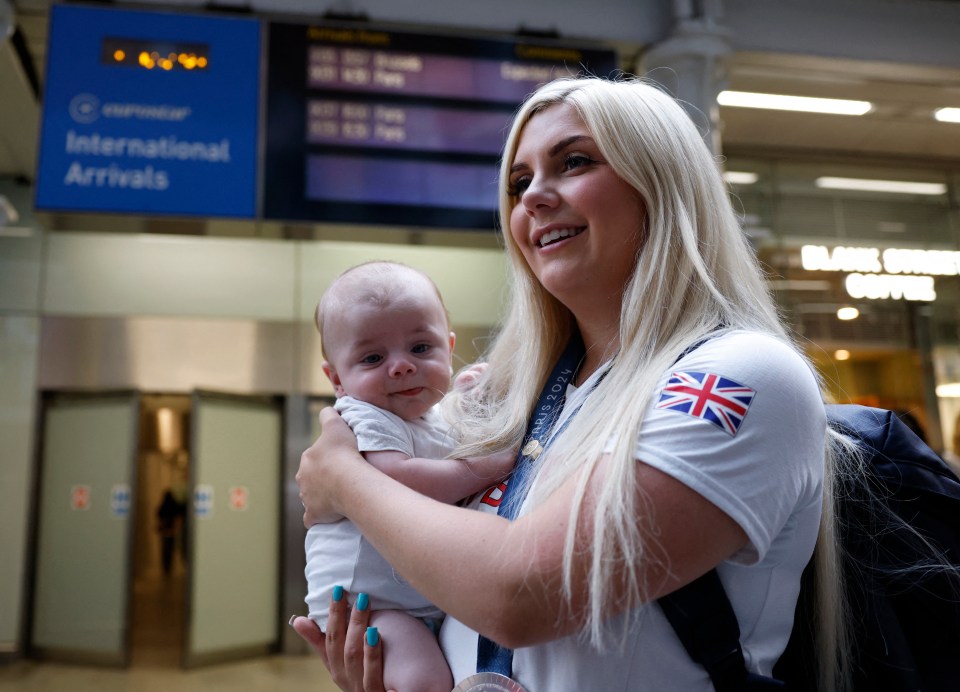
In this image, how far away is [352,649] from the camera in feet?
4.15

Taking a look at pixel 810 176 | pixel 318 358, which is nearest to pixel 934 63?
pixel 810 176

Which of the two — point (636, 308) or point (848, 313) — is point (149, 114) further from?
point (848, 313)

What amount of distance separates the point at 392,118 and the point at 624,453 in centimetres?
293

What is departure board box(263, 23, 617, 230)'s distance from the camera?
341 centimetres

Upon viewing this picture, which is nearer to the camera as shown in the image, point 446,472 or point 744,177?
point 446,472

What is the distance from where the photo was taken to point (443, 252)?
7043 millimetres

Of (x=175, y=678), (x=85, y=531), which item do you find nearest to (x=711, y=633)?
(x=175, y=678)

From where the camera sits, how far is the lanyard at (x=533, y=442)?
3.66 ft

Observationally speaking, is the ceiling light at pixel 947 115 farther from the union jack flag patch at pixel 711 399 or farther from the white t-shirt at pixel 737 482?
the union jack flag patch at pixel 711 399

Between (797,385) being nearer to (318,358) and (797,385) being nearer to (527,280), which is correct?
(527,280)

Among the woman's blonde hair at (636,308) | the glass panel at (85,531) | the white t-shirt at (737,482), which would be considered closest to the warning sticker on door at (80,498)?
the glass panel at (85,531)

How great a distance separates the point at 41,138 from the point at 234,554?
4.25 m

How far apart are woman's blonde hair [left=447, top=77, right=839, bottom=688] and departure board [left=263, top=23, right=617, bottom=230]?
2.00m

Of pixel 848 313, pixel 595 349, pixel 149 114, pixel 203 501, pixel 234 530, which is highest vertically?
pixel 149 114
